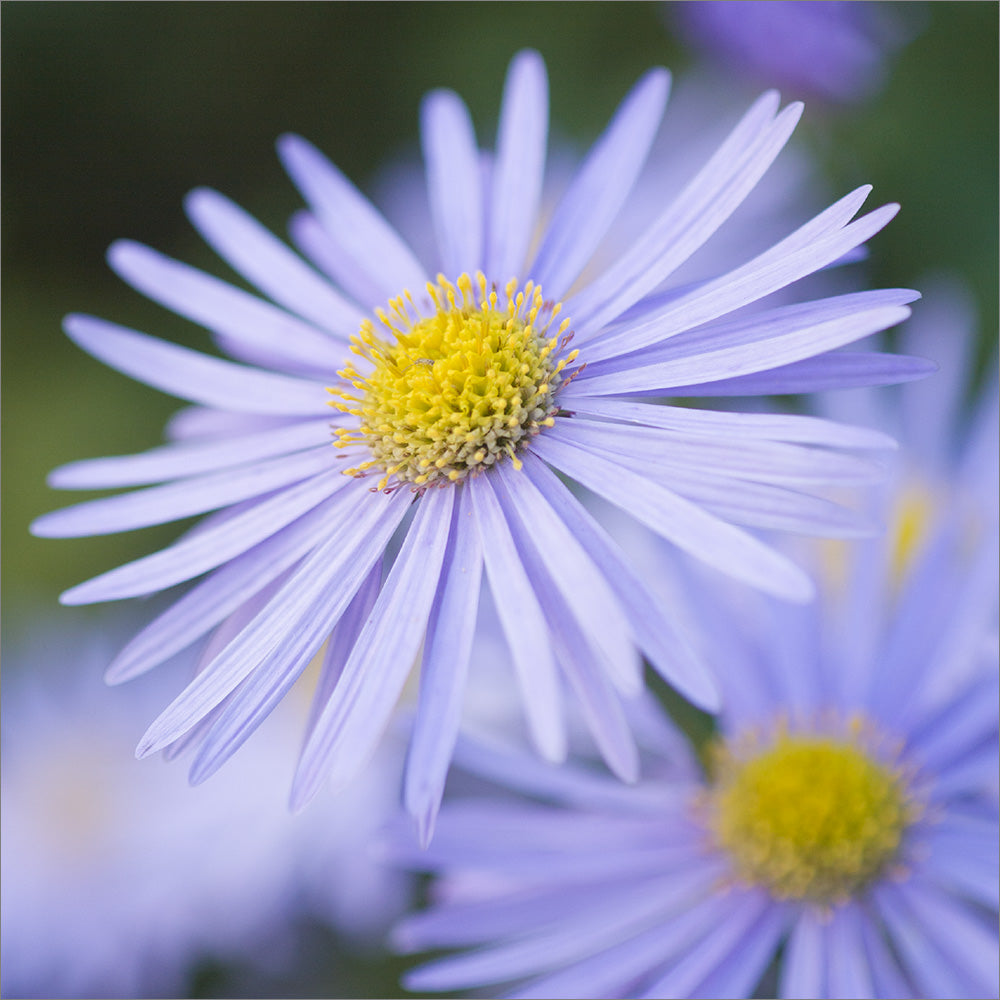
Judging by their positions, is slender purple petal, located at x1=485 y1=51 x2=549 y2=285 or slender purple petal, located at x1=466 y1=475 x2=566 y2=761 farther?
slender purple petal, located at x1=485 y1=51 x2=549 y2=285

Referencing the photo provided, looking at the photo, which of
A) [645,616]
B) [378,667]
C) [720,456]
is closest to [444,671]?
[378,667]

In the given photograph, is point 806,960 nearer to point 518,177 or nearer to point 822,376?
point 822,376

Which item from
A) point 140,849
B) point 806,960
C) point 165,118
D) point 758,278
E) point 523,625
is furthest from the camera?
point 165,118

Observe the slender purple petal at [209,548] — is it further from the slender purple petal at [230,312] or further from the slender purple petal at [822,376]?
the slender purple petal at [822,376]

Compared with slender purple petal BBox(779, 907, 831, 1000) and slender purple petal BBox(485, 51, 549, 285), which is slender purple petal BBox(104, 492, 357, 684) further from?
slender purple petal BBox(779, 907, 831, 1000)

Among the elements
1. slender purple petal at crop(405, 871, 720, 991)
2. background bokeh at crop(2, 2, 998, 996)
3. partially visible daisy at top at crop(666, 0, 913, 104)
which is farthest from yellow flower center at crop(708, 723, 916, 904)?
background bokeh at crop(2, 2, 998, 996)

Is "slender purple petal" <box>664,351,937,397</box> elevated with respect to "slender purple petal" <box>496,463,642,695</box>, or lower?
elevated

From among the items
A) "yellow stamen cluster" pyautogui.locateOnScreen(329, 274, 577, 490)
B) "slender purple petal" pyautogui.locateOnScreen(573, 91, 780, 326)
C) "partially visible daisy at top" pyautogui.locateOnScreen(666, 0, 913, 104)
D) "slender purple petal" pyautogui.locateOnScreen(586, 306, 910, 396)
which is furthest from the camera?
"partially visible daisy at top" pyautogui.locateOnScreen(666, 0, 913, 104)

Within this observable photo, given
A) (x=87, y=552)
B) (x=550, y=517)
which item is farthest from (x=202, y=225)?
(x=87, y=552)
